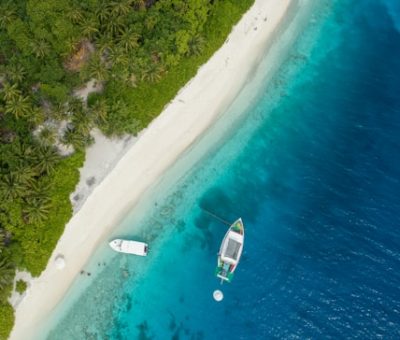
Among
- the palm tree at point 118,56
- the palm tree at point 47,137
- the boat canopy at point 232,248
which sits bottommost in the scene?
the boat canopy at point 232,248

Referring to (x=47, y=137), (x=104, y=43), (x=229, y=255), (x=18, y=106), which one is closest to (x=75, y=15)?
(x=104, y=43)

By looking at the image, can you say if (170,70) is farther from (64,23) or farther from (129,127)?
(64,23)

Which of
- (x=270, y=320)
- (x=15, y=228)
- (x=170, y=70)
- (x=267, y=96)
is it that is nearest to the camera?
(x=15, y=228)

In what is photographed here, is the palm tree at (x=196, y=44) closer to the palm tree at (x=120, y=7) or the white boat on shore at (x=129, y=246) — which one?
the palm tree at (x=120, y=7)

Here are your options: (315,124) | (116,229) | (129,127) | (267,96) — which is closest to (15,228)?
(116,229)

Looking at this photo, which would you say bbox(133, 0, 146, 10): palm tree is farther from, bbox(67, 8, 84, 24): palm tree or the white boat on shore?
the white boat on shore

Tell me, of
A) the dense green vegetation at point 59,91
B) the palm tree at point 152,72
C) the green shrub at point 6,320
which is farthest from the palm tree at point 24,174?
the palm tree at point 152,72
